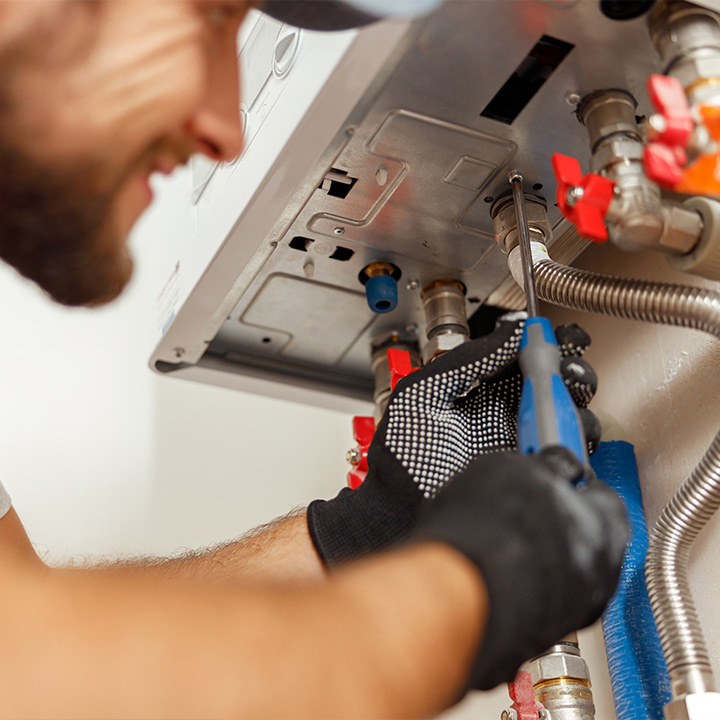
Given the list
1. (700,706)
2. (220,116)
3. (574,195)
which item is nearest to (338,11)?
(220,116)

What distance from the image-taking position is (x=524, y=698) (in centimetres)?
80

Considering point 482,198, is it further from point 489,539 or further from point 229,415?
point 229,415

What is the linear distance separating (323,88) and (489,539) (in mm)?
389

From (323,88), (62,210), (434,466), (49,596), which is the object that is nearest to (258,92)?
(323,88)

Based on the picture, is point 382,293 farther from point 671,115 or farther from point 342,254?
point 671,115

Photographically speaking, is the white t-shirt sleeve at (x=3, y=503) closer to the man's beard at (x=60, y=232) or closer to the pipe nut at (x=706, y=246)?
the man's beard at (x=60, y=232)

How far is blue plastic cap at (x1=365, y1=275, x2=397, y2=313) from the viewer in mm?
854

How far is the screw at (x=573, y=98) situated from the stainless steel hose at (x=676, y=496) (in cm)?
13

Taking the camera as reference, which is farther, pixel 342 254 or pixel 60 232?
pixel 342 254

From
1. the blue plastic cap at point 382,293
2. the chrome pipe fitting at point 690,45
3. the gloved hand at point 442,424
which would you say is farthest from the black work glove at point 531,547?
the blue plastic cap at point 382,293

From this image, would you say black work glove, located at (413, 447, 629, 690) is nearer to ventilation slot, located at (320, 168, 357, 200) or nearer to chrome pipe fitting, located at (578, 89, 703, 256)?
chrome pipe fitting, located at (578, 89, 703, 256)

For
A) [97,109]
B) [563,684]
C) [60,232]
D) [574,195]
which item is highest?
[574,195]

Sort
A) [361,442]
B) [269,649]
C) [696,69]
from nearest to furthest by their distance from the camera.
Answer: [269,649]
[696,69]
[361,442]

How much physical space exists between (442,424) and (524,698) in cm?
32
